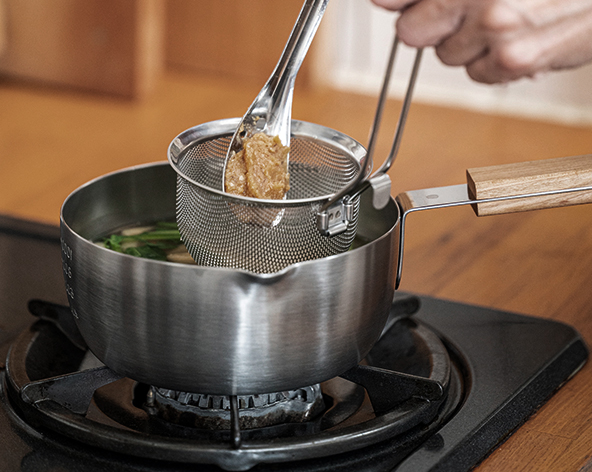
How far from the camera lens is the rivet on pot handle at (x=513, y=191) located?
1.96ft

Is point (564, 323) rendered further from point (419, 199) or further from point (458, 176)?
point (458, 176)

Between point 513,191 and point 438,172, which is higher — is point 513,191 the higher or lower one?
the higher one

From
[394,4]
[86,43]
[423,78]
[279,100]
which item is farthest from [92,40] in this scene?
[394,4]

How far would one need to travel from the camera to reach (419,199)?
61 centimetres

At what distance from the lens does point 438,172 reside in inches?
52.1

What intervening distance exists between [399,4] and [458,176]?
77 centimetres

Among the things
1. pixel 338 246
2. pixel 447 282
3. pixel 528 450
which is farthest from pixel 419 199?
pixel 447 282

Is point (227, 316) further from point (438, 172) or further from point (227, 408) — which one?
point (438, 172)

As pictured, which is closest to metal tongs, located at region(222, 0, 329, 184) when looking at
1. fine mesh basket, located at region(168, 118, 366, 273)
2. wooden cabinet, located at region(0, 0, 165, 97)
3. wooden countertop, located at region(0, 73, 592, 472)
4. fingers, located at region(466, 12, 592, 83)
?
fine mesh basket, located at region(168, 118, 366, 273)

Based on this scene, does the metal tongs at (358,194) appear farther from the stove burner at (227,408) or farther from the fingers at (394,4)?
the stove burner at (227,408)

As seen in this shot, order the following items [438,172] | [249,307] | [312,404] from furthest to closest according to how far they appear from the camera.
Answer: [438,172]
[312,404]
[249,307]

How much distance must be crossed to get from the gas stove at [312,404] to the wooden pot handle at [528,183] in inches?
5.7

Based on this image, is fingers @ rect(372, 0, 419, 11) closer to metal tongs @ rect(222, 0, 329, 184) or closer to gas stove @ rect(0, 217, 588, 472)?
metal tongs @ rect(222, 0, 329, 184)

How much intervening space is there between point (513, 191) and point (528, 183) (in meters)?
0.01
